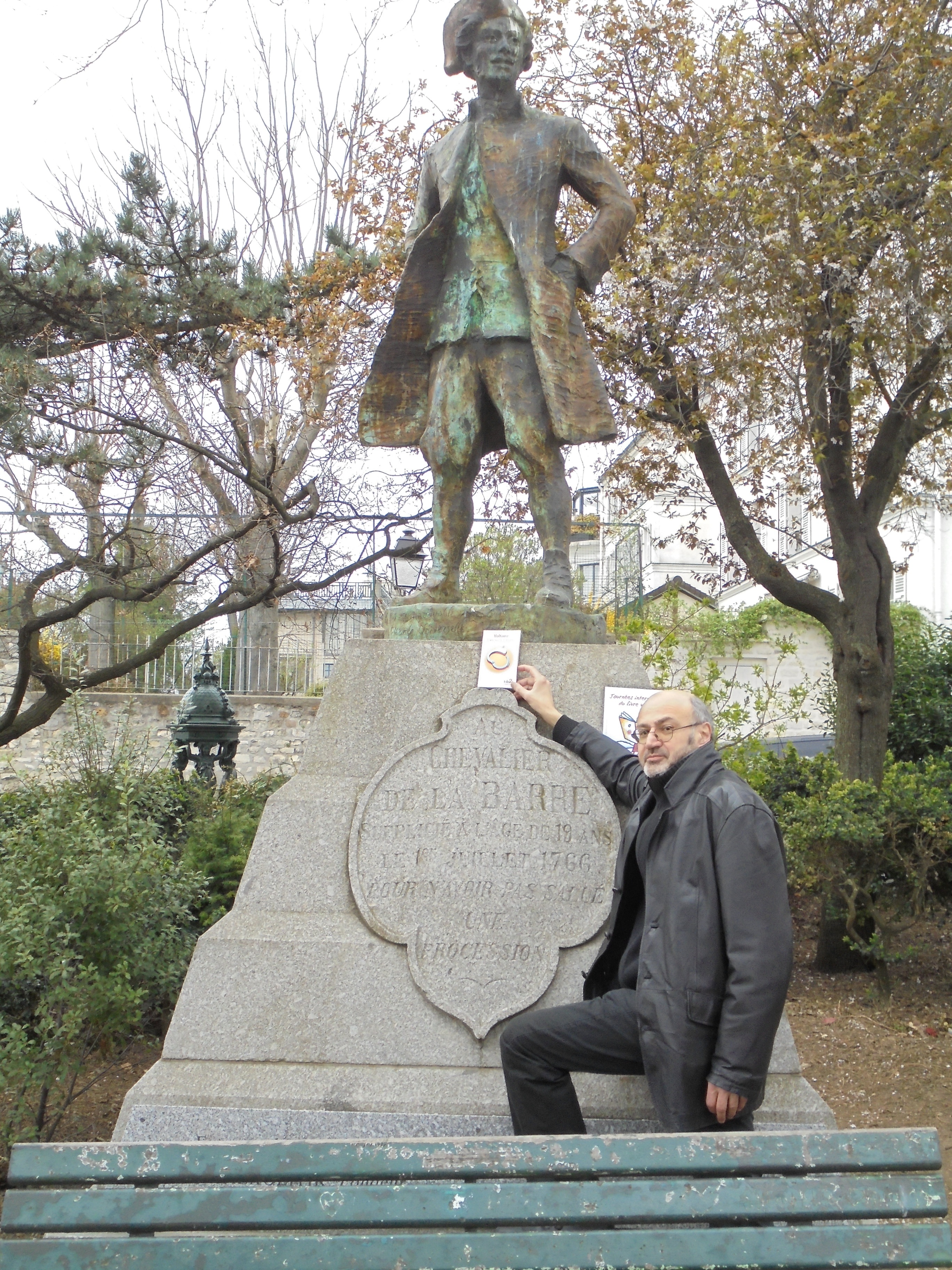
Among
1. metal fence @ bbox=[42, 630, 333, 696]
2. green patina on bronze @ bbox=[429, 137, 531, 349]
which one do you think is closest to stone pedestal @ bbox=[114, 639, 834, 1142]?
green patina on bronze @ bbox=[429, 137, 531, 349]

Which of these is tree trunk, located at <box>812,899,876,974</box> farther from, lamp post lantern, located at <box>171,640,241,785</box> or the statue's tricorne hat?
the statue's tricorne hat

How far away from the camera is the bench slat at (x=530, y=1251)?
5.74 ft

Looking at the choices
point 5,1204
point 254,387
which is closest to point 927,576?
point 254,387

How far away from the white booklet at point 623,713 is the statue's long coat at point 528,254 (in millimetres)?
851

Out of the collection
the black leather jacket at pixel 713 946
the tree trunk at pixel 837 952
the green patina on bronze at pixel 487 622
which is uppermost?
the green patina on bronze at pixel 487 622

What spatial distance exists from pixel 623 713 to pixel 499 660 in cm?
40

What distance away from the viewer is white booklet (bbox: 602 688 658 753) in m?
3.41

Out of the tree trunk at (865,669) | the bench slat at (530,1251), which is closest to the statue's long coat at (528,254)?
the bench slat at (530,1251)

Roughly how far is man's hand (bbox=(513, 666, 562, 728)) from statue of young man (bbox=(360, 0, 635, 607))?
340mm

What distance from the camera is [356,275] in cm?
958

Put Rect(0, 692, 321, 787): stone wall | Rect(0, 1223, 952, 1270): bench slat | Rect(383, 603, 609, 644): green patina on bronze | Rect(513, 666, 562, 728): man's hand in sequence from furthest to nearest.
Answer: Rect(0, 692, 321, 787): stone wall
Rect(383, 603, 609, 644): green patina on bronze
Rect(513, 666, 562, 728): man's hand
Rect(0, 1223, 952, 1270): bench slat

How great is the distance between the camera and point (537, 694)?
3385 mm

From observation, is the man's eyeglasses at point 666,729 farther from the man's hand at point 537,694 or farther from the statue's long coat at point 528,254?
the statue's long coat at point 528,254

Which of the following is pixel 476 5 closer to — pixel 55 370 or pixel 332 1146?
pixel 332 1146
